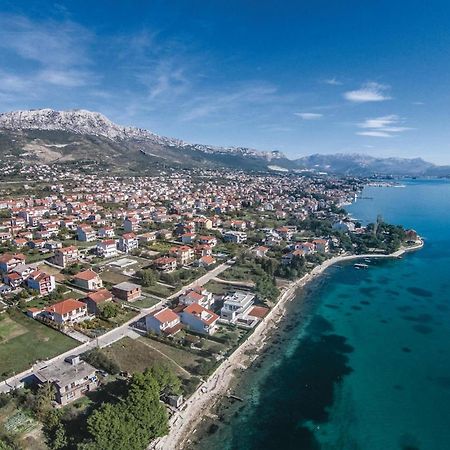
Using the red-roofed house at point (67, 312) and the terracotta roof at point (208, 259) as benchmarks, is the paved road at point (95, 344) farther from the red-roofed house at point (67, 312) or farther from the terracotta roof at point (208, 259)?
the terracotta roof at point (208, 259)

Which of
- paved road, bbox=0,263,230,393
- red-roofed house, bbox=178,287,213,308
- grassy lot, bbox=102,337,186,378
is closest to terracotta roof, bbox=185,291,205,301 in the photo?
red-roofed house, bbox=178,287,213,308

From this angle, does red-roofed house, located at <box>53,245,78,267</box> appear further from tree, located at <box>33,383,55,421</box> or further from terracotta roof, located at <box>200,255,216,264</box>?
tree, located at <box>33,383,55,421</box>

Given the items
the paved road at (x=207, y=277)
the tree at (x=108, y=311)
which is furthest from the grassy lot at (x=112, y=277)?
the tree at (x=108, y=311)

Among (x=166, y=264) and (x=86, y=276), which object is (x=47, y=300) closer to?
(x=86, y=276)

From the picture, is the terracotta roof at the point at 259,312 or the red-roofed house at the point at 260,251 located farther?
the red-roofed house at the point at 260,251

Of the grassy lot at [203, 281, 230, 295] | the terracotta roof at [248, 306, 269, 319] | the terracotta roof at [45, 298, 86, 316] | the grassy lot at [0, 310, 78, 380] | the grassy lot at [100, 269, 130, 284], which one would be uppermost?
the terracotta roof at [45, 298, 86, 316]
